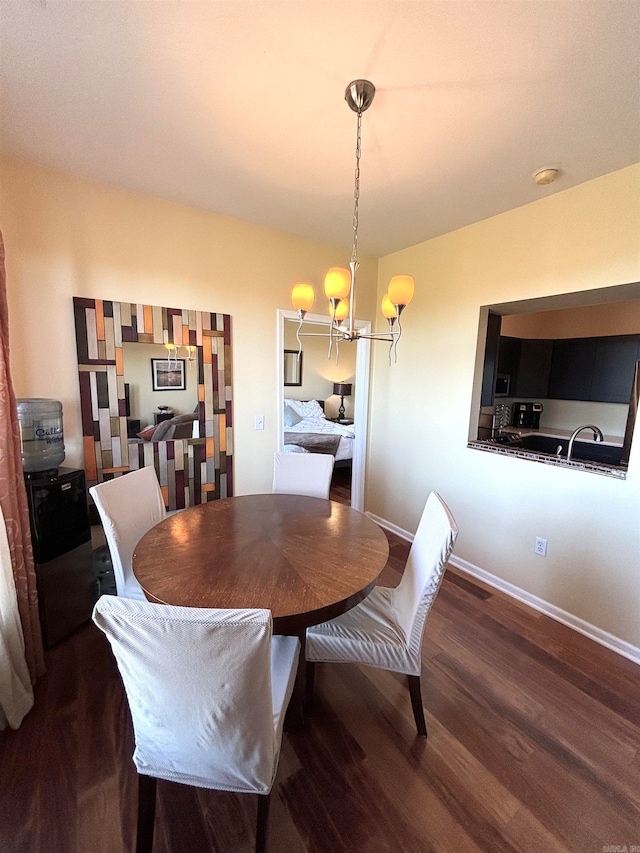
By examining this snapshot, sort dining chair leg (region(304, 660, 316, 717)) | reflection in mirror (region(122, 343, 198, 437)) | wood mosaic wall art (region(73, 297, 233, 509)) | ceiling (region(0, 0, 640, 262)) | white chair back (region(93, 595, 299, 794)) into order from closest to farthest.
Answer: white chair back (region(93, 595, 299, 794)) < ceiling (region(0, 0, 640, 262)) < dining chair leg (region(304, 660, 316, 717)) < wood mosaic wall art (region(73, 297, 233, 509)) < reflection in mirror (region(122, 343, 198, 437))

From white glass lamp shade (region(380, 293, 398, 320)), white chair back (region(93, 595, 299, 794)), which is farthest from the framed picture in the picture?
white chair back (region(93, 595, 299, 794))

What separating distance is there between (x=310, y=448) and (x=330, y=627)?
3.24 metres

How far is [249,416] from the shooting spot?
2.78 m

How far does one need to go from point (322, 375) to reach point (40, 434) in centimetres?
503

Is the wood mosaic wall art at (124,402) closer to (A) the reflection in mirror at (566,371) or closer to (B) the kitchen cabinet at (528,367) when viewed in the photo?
(A) the reflection in mirror at (566,371)

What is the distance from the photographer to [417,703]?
139cm

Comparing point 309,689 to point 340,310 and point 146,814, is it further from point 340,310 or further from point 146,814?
point 340,310

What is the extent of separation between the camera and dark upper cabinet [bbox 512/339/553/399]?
3.79 meters

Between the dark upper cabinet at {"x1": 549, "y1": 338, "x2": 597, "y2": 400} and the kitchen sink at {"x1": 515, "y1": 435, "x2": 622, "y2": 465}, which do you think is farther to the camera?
the dark upper cabinet at {"x1": 549, "y1": 338, "x2": 597, "y2": 400}

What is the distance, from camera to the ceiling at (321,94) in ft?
3.57

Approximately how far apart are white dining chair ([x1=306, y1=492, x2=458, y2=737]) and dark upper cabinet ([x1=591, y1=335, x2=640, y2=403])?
3.27 meters

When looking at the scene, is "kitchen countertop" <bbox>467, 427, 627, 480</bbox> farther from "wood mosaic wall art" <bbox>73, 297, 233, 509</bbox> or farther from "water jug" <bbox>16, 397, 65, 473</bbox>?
"water jug" <bbox>16, 397, 65, 473</bbox>

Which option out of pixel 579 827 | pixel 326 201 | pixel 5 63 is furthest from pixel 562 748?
pixel 5 63

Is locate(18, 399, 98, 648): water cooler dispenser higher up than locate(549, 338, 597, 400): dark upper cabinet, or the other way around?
locate(549, 338, 597, 400): dark upper cabinet
